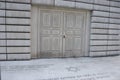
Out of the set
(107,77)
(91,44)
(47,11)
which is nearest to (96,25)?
(91,44)

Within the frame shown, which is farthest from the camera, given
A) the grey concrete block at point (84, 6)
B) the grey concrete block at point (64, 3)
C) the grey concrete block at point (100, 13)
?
the grey concrete block at point (100, 13)

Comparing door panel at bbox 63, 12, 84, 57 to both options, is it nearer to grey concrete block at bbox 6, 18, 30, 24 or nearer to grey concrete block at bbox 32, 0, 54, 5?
grey concrete block at bbox 32, 0, 54, 5

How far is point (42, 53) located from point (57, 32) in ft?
3.17

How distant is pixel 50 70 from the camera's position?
4801 mm

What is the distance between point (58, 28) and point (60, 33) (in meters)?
0.21

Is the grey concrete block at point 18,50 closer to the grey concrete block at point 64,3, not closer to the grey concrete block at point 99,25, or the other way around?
the grey concrete block at point 64,3

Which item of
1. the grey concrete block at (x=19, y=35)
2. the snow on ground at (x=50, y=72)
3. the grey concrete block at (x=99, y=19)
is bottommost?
the snow on ground at (x=50, y=72)

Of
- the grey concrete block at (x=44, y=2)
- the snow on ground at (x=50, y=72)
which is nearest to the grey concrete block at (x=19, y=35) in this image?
the snow on ground at (x=50, y=72)

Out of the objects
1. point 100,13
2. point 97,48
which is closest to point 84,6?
point 100,13

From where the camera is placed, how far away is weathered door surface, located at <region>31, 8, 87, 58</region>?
6.21 m

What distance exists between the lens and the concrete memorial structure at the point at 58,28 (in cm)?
564

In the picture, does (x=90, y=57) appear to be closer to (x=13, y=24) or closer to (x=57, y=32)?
(x=57, y=32)

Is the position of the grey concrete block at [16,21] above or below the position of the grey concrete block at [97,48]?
above

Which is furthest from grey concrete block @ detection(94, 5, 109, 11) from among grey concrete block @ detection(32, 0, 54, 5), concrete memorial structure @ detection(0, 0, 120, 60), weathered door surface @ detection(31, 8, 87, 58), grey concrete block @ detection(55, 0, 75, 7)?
grey concrete block @ detection(32, 0, 54, 5)
